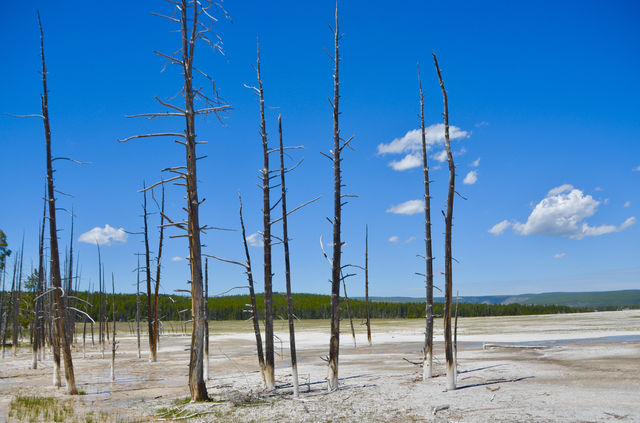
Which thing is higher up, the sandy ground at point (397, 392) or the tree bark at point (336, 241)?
the tree bark at point (336, 241)

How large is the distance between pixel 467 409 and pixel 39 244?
105ft

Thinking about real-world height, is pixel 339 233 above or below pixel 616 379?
above

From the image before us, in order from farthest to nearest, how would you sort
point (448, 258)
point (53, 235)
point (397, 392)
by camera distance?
point (53, 235), point (397, 392), point (448, 258)

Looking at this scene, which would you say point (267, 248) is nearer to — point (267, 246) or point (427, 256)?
point (267, 246)

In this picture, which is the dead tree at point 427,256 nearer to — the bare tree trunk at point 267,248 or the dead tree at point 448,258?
the dead tree at point 448,258

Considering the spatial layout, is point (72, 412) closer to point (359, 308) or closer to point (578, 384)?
point (578, 384)

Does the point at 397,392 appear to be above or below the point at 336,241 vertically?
below

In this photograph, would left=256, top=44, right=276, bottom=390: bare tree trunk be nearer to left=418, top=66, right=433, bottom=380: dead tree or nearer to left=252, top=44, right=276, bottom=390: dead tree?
left=252, top=44, right=276, bottom=390: dead tree

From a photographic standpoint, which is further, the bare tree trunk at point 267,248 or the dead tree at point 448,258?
the bare tree trunk at point 267,248

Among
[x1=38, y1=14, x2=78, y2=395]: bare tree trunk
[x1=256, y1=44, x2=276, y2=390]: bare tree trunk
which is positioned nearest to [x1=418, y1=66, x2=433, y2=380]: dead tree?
[x1=256, y1=44, x2=276, y2=390]: bare tree trunk

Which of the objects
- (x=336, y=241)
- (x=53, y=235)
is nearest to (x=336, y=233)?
(x=336, y=241)

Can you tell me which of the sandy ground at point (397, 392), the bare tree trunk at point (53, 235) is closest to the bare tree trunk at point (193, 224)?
the sandy ground at point (397, 392)

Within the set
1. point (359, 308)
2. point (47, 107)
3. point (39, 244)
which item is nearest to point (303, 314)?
point (359, 308)

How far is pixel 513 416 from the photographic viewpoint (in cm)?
1152
